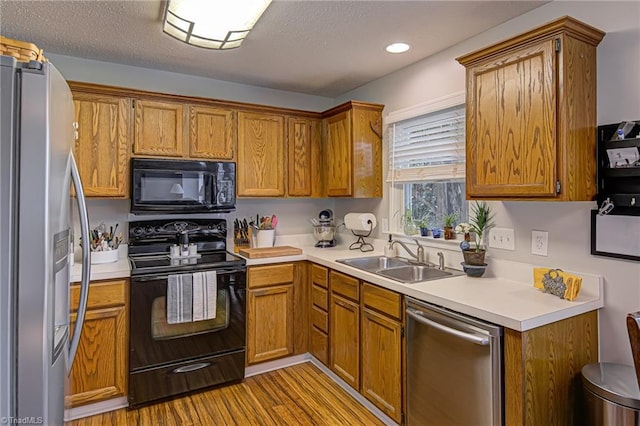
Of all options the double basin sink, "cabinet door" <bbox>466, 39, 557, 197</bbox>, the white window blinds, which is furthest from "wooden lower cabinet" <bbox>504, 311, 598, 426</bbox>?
the white window blinds

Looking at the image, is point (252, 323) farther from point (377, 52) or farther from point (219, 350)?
point (377, 52)

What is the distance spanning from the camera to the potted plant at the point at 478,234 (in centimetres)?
220

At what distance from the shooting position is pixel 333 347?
2.76 m

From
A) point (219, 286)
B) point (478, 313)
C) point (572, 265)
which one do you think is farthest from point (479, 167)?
point (219, 286)

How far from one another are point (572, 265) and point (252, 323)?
2.12 metres

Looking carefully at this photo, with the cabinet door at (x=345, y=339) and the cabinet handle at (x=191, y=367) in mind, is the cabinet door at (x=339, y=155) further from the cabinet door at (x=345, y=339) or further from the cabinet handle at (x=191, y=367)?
the cabinet handle at (x=191, y=367)

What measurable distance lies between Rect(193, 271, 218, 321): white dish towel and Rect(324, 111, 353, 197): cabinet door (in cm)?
127

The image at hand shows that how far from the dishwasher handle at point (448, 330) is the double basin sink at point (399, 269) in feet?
0.99

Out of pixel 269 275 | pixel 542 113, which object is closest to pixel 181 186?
pixel 269 275

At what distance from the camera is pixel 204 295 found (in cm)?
258

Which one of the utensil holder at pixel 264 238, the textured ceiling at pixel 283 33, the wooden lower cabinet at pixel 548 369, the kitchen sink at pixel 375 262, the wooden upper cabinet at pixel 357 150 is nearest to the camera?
the wooden lower cabinet at pixel 548 369

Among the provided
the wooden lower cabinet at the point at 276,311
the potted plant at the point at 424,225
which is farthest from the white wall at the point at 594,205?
the wooden lower cabinet at the point at 276,311

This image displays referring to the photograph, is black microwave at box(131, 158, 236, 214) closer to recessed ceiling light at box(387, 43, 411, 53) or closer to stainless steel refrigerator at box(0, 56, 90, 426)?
recessed ceiling light at box(387, 43, 411, 53)

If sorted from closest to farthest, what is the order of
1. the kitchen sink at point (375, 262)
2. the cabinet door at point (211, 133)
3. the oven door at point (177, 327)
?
the oven door at point (177, 327) < the kitchen sink at point (375, 262) < the cabinet door at point (211, 133)
